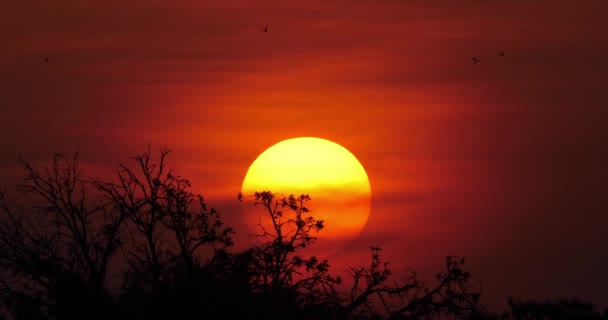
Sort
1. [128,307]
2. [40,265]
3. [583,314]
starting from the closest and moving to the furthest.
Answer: [128,307] → [40,265] → [583,314]

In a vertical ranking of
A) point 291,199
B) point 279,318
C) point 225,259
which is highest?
point 291,199

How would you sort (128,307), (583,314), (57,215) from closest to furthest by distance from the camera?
(128,307)
(57,215)
(583,314)

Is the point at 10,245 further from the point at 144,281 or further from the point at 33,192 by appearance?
the point at 144,281

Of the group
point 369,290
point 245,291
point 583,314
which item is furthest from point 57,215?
point 583,314

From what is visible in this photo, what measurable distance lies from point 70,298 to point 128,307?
65.6 inches

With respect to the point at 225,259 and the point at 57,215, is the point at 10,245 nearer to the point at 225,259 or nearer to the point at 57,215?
the point at 57,215

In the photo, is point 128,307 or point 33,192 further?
point 33,192

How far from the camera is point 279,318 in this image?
74.6ft

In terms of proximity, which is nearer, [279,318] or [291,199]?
[279,318]

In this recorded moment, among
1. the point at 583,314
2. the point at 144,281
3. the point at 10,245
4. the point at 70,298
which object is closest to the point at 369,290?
the point at 144,281

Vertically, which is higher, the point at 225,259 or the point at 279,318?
the point at 225,259

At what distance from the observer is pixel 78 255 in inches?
980

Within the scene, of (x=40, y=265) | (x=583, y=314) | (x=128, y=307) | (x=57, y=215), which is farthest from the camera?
(x=583, y=314)

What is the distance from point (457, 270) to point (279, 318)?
4762mm
